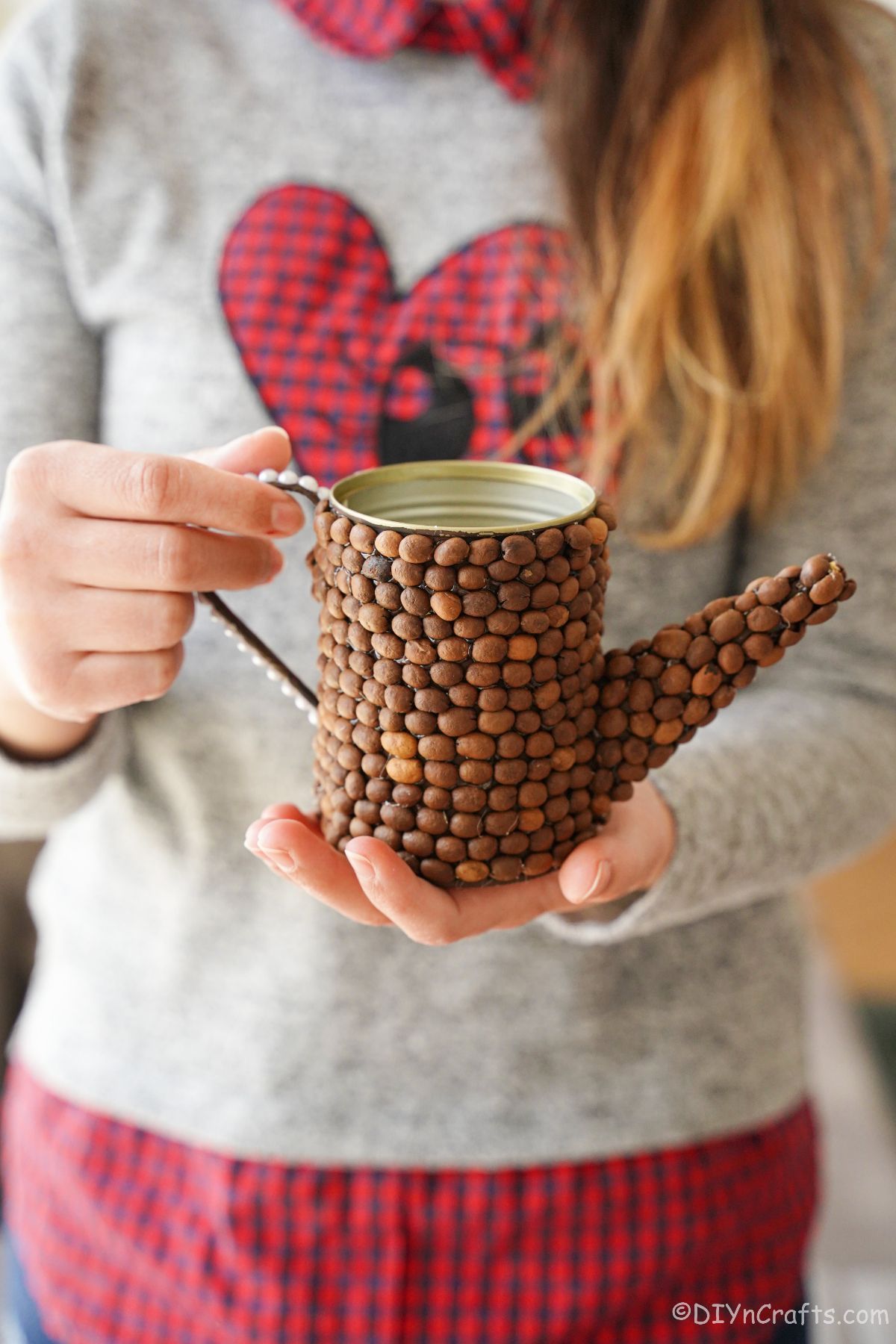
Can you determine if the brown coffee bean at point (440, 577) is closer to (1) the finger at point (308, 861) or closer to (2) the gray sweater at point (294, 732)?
(1) the finger at point (308, 861)

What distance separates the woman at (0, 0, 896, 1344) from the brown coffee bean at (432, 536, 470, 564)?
243 millimetres

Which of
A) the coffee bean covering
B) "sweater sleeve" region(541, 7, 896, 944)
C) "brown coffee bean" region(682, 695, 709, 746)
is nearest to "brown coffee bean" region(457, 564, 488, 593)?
the coffee bean covering

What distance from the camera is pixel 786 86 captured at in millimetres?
694

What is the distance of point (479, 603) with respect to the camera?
386 mm

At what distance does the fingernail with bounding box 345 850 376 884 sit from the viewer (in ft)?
1.35

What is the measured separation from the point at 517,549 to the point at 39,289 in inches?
18.6

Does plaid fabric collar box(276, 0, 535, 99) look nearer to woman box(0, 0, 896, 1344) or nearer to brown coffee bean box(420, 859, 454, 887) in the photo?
woman box(0, 0, 896, 1344)

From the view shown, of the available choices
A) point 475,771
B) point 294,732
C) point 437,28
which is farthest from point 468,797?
point 437,28

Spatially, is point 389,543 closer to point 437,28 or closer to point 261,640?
point 261,640

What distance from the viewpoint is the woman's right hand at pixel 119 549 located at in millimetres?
419

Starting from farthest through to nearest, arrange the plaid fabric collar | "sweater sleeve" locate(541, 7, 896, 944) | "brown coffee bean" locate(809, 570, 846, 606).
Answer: the plaid fabric collar < "sweater sleeve" locate(541, 7, 896, 944) < "brown coffee bean" locate(809, 570, 846, 606)

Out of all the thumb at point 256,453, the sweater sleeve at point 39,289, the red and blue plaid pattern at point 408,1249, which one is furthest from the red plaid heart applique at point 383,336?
the red and blue plaid pattern at point 408,1249

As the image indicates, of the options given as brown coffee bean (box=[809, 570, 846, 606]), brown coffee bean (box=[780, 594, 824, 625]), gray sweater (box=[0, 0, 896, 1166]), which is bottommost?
gray sweater (box=[0, 0, 896, 1166])

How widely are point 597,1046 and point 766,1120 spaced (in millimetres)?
146
